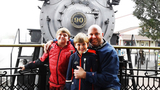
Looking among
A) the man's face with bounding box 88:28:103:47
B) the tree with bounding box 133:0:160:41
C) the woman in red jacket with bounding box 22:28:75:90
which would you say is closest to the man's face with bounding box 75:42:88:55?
the man's face with bounding box 88:28:103:47

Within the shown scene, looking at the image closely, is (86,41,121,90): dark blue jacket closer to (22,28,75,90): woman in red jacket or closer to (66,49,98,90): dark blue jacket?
(66,49,98,90): dark blue jacket

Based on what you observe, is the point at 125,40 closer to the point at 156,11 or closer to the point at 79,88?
the point at 156,11

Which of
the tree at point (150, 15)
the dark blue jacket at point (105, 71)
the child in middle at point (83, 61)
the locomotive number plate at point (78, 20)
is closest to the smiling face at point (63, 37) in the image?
the child in middle at point (83, 61)

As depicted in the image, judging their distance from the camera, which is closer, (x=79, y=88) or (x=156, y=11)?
(x=79, y=88)

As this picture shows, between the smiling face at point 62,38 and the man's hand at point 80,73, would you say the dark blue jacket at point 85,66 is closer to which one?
the man's hand at point 80,73

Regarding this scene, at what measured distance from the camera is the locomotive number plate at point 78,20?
314 cm

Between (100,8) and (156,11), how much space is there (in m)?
9.60

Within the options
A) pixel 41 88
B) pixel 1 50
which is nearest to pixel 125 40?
pixel 1 50

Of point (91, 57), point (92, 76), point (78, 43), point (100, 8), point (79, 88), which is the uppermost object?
point (100, 8)

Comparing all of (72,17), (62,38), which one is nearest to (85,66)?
(62,38)

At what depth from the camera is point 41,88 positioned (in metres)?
2.01

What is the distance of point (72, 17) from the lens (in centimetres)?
314

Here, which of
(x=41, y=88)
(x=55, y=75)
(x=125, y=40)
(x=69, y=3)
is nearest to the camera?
(x=55, y=75)

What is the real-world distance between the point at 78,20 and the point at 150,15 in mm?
10122
